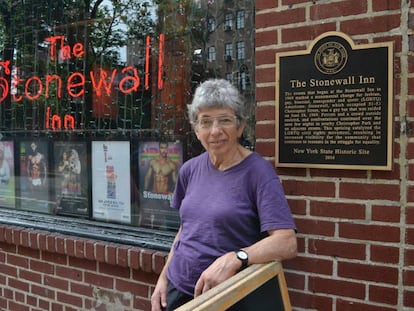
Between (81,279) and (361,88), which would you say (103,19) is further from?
(361,88)

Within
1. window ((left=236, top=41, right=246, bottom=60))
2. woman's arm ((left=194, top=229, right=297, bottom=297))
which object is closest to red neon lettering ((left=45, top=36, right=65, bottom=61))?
window ((left=236, top=41, right=246, bottom=60))

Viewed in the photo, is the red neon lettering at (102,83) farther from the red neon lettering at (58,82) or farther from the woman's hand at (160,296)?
the woman's hand at (160,296)

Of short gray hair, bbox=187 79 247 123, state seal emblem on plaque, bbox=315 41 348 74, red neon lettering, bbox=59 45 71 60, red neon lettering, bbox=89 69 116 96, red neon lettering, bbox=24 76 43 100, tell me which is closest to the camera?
short gray hair, bbox=187 79 247 123

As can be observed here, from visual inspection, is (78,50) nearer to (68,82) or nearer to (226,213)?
(68,82)

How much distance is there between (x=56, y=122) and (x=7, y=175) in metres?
0.80

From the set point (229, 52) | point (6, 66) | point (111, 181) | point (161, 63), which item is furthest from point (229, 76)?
point (6, 66)

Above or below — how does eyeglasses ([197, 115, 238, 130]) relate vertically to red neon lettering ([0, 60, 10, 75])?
below

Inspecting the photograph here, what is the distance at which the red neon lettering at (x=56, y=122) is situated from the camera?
11.8 feet

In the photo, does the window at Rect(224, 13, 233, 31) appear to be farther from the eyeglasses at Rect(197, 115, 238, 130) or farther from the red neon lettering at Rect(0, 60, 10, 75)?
the red neon lettering at Rect(0, 60, 10, 75)

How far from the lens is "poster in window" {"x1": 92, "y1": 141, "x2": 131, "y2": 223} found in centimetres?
327

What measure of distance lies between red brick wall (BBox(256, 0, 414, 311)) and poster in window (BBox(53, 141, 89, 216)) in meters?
1.62

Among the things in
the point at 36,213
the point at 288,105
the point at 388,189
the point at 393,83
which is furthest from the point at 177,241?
the point at 36,213

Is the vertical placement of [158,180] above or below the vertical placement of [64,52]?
below

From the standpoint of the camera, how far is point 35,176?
3.80 metres
